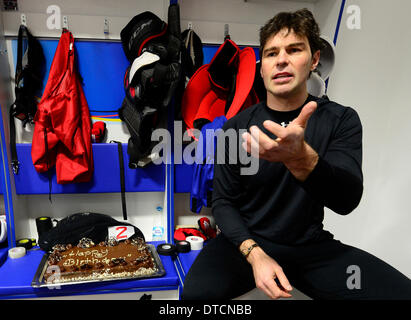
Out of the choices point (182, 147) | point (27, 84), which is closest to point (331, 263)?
point (182, 147)

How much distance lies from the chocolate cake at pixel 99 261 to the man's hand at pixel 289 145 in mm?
981

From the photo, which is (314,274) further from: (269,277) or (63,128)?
(63,128)

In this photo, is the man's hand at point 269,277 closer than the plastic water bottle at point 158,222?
Yes

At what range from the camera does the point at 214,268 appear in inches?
40.0

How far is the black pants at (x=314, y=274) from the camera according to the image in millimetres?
917

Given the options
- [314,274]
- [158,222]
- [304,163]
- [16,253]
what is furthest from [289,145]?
[16,253]

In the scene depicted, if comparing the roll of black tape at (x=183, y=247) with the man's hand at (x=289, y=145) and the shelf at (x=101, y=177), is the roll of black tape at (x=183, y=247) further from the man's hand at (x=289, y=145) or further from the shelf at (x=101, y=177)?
the man's hand at (x=289, y=145)

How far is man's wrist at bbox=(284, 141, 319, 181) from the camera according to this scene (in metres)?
0.71

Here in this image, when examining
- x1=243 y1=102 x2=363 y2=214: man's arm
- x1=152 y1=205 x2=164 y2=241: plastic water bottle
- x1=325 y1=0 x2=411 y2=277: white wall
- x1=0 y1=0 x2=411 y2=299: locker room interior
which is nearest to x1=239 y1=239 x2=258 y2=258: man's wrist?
x1=243 y1=102 x2=363 y2=214: man's arm

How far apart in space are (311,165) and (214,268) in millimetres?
548

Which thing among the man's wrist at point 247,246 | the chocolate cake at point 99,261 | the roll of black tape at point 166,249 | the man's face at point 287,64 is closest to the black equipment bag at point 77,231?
the chocolate cake at point 99,261

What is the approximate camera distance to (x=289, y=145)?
67cm

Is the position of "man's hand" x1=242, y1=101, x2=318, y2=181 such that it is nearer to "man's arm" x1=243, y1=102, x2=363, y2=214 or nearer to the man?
"man's arm" x1=243, y1=102, x2=363, y2=214

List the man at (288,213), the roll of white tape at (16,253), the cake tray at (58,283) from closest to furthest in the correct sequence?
the man at (288,213), the cake tray at (58,283), the roll of white tape at (16,253)
